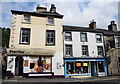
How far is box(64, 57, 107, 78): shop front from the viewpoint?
688 inches

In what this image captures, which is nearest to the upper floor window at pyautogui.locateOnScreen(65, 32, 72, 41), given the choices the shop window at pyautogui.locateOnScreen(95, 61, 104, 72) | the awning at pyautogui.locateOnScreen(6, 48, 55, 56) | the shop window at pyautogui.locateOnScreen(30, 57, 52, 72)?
the awning at pyautogui.locateOnScreen(6, 48, 55, 56)

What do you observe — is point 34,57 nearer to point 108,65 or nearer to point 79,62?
point 79,62

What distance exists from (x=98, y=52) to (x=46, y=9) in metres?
11.1

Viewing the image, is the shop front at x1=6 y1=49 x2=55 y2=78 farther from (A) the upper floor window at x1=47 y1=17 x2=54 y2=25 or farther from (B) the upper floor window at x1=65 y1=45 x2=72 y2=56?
(A) the upper floor window at x1=47 y1=17 x2=54 y2=25

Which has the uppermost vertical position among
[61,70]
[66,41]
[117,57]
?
[66,41]

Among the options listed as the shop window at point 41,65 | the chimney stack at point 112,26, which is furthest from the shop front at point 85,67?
the chimney stack at point 112,26

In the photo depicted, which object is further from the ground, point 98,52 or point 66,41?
point 66,41

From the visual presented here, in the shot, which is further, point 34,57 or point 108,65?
point 108,65

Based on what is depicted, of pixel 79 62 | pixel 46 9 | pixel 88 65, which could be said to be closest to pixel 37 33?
pixel 46 9

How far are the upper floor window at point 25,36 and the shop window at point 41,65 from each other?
2.56 m

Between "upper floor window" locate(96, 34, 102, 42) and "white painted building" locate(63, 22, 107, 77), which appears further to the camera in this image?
"upper floor window" locate(96, 34, 102, 42)

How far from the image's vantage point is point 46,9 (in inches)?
801

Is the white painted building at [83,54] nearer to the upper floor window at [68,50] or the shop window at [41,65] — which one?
the upper floor window at [68,50]

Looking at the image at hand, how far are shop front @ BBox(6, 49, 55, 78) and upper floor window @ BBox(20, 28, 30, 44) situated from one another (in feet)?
4.45
